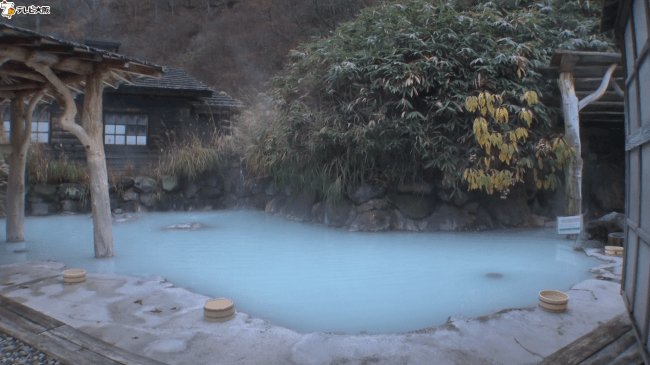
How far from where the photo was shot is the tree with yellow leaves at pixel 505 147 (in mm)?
5770

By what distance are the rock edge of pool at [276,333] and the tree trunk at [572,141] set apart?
2.80m

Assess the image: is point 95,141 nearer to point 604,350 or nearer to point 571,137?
point 604,350

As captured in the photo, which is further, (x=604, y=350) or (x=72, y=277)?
(x=72, y=277)

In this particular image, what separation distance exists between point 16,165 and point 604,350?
6139 millimetres

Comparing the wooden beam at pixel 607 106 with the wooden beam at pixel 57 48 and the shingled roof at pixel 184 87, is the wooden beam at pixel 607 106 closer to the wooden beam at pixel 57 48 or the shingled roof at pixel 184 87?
the wooden beam at pixel 57 48

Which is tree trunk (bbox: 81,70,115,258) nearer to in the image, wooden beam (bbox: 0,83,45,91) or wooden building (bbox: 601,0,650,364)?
wooden beam (bbox: 0,83,45,91)

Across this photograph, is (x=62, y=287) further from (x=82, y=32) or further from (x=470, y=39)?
(x=82, y=32)

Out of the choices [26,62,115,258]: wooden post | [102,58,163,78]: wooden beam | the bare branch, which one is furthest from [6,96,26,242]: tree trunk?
[102,58,163,78]: wooden beam

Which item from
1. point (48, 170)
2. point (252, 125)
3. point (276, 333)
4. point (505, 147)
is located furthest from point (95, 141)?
point (505, 147)

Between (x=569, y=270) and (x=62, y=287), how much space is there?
15.5ft

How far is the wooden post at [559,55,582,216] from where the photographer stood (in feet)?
18.9

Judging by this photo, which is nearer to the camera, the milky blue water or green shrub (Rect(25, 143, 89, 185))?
the milky blue water

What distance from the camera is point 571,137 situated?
581 centimetres

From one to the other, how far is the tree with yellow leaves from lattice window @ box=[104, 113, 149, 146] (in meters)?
8.11
